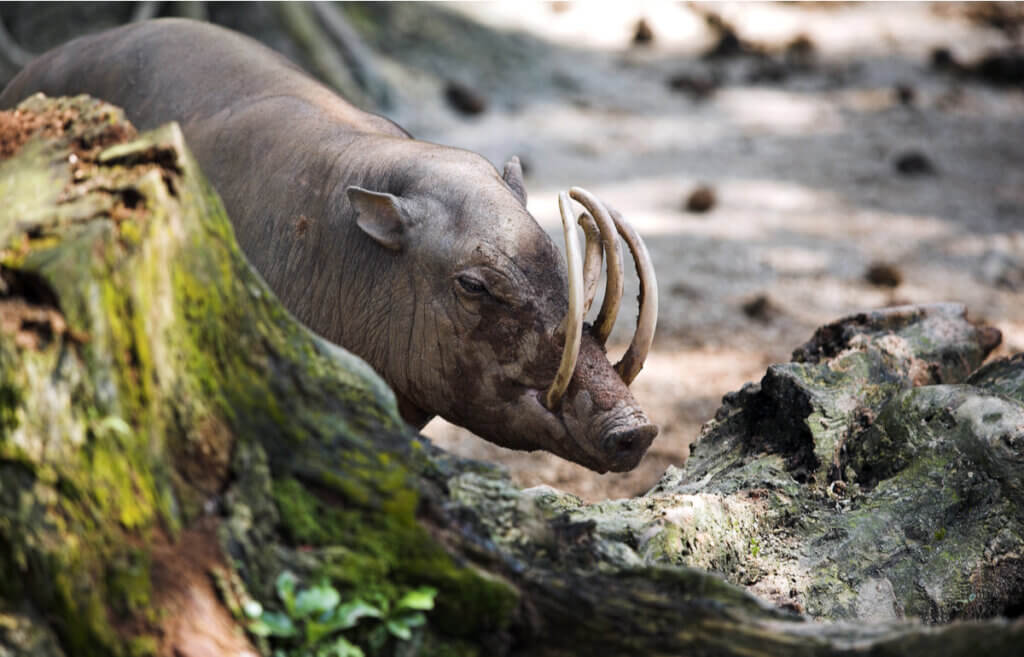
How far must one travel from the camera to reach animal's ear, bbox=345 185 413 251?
11.8ft

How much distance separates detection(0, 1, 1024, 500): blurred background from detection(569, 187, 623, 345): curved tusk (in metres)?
1.79

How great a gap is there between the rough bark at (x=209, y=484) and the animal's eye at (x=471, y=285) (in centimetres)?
99

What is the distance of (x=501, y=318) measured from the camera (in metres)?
3.44

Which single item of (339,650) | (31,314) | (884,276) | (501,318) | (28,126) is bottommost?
(884,276)

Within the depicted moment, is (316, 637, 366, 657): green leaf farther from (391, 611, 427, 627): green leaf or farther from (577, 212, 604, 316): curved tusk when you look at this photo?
(577, 212, 604, 316): curved tusk

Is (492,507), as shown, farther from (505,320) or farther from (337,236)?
(337,236)

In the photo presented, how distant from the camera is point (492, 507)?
2.12 metres

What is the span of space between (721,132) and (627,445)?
7756 millimetres

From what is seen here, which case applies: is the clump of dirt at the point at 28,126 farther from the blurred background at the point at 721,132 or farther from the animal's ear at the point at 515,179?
the blurred background at the point at 721,132

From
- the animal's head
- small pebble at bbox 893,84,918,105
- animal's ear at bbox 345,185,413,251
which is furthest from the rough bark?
small pebble at bbox 893,84,918,105

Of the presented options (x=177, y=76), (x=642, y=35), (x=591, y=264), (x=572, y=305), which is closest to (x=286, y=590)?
(x=572, y=305)

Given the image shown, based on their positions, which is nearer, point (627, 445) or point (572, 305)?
point (572, 305)

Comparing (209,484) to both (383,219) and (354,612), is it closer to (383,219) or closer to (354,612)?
(354,612)

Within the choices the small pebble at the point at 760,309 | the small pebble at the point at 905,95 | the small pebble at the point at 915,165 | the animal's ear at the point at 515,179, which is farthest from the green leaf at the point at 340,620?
the small pebble at the point at 905,95
